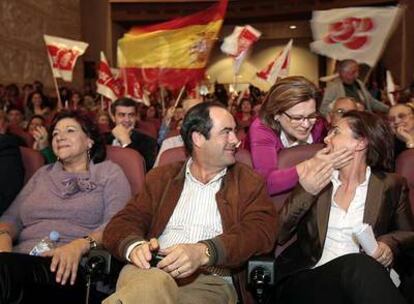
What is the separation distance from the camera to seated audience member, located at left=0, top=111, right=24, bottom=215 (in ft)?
9.43

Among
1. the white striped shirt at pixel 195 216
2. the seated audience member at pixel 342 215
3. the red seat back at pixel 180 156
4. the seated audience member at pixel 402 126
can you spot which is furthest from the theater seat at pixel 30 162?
the seated audience member at pixel 402 126

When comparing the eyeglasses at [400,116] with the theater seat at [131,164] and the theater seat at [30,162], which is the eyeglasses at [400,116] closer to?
the theater seat at [131,164]

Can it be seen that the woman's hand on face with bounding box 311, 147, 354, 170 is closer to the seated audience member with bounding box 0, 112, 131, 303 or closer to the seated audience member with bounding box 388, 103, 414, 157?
the seated audience member with bounding box 0, 112, 131, 303

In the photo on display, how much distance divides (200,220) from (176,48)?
10.2 ft

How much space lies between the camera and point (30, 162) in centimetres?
312

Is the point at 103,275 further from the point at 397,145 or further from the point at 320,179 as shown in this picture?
the point at 397,145

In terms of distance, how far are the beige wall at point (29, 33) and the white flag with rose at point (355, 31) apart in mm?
5591

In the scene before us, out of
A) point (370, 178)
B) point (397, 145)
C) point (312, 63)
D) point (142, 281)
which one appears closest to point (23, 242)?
point (142, 281)

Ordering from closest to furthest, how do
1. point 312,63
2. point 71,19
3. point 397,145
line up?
point 397,145
point 71,19
point 312,63

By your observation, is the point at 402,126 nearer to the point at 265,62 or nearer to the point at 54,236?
the point at 54,236

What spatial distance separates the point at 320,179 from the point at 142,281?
2.66ft

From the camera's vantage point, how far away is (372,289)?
188 centimetres

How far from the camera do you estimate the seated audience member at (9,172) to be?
9.43ft

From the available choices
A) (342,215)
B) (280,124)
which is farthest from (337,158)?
(280,124)
